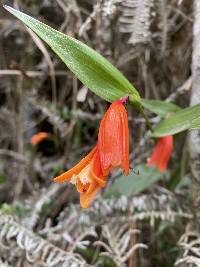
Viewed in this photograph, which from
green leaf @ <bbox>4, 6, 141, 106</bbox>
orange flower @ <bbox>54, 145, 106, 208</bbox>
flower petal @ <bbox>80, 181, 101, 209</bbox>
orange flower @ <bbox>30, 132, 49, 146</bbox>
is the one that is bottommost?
orange flower @ <bbox>30, 132, 49, 146</bbox>

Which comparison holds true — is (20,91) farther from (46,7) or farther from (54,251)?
(54,251)

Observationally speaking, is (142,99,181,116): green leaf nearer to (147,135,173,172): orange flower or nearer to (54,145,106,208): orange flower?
(147,135,173,172): orange flower

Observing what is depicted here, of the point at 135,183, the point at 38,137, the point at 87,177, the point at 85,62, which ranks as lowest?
the point at 135,183

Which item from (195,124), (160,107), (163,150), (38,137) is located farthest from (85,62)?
(38,137)

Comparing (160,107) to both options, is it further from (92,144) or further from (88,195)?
(92,144)

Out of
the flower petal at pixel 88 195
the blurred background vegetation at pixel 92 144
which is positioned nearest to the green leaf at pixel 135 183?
the blurred background vegetation at pixel 92 144

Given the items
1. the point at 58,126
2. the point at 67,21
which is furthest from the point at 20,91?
the point at 67,21

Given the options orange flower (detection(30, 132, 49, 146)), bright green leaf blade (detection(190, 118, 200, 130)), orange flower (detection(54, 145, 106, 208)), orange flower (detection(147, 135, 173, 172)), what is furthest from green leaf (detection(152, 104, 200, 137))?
orange flower (detection(30, 132, 49, 146))

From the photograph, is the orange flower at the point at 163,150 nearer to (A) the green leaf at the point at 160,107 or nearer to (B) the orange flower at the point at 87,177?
(A) the green leaf at the point at 160,107
